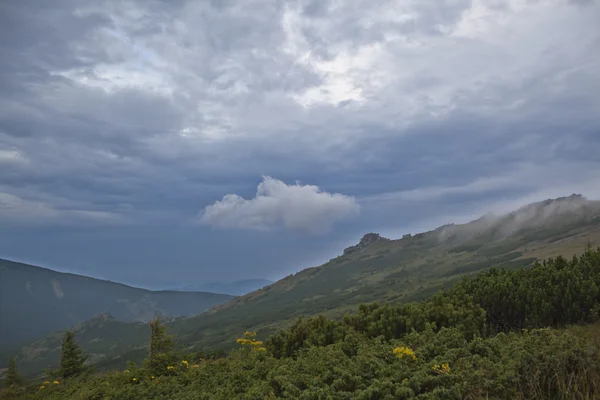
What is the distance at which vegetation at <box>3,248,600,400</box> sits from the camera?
6516 millimetres

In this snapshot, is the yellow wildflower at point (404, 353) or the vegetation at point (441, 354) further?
the yellow wildflower at point (404, 353)

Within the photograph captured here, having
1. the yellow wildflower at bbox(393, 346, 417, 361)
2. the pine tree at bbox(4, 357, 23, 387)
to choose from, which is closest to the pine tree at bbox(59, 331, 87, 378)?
the pine tree at bbox(4, 357, 23, 387)

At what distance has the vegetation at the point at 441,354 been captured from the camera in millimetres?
6516

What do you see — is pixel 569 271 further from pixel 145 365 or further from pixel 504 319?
pixel 145 365

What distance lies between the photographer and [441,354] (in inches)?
325

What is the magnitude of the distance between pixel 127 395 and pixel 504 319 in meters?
11.0

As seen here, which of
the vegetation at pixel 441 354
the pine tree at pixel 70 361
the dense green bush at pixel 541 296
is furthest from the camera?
the pine tree at pixel 70 361

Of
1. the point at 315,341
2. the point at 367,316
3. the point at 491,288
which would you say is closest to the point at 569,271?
the point at 491,288

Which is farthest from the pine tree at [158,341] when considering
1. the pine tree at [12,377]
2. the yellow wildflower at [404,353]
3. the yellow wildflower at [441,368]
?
the pine tree at [12,377]

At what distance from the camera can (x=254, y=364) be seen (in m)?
10.6

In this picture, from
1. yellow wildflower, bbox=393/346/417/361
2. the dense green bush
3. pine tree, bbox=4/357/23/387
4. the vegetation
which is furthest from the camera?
pine tree, bbox=4/357/23/387

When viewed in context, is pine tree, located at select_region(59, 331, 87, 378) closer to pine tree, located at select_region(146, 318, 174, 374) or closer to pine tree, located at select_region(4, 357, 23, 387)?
pine tree, located at select_region(4, 357, 23, 387)

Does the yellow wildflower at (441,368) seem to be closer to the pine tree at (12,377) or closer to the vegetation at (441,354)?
the vegetation at (441,354)

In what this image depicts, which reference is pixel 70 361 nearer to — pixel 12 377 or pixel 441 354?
pixel 12 377
